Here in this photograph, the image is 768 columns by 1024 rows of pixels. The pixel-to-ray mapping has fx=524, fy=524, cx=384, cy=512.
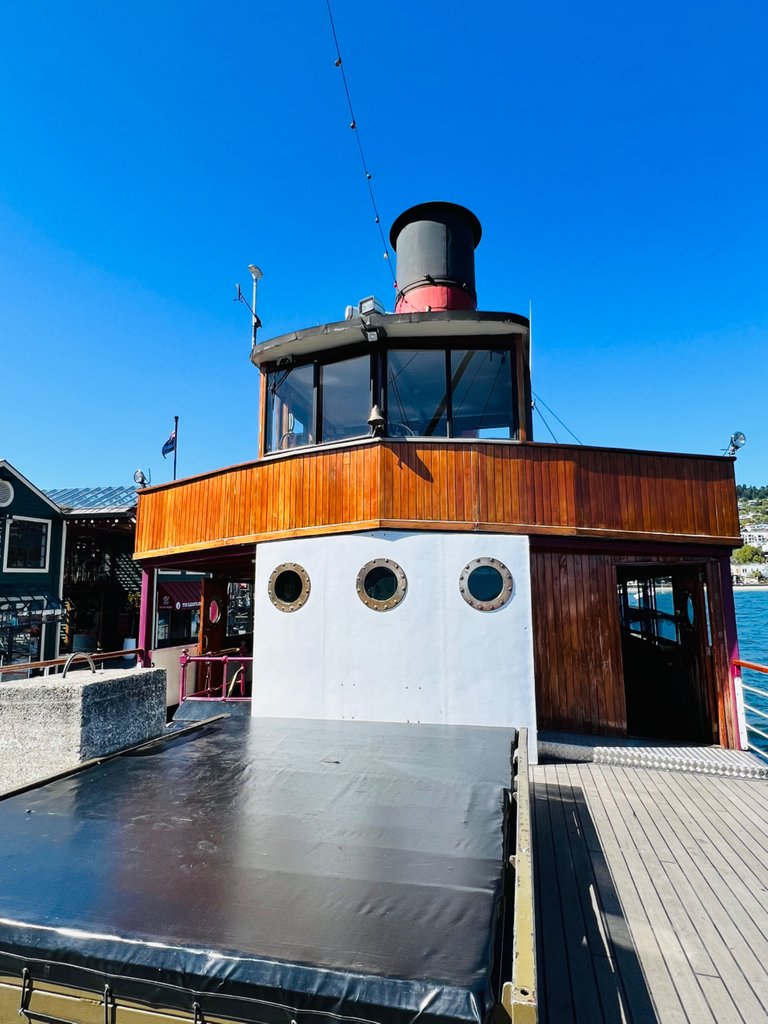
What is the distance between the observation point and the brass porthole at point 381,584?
7301 millimetres

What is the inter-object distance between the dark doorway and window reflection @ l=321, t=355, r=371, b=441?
5697mm

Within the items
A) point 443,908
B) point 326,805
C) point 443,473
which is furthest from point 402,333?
point 443,908

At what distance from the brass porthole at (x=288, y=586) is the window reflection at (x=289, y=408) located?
2299mm

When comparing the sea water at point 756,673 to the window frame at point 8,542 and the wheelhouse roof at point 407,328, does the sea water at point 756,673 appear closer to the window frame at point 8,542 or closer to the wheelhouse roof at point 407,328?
the wheelhouse roof at point 407,328

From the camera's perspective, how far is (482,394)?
875 cm

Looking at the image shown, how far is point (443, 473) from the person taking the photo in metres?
7.51

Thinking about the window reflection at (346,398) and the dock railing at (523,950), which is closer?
the dock railing at (523,950)

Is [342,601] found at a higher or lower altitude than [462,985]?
higher

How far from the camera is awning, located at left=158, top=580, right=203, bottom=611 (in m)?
21.8

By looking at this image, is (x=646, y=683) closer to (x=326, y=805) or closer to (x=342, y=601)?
(x=342, y=601)

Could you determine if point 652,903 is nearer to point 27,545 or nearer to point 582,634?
point 582,634

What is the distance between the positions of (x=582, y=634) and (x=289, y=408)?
20.6ft

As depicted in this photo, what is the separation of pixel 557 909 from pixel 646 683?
8.81 metres

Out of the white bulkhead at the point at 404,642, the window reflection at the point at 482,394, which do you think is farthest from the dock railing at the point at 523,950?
the window reflection at the point at 482,394
